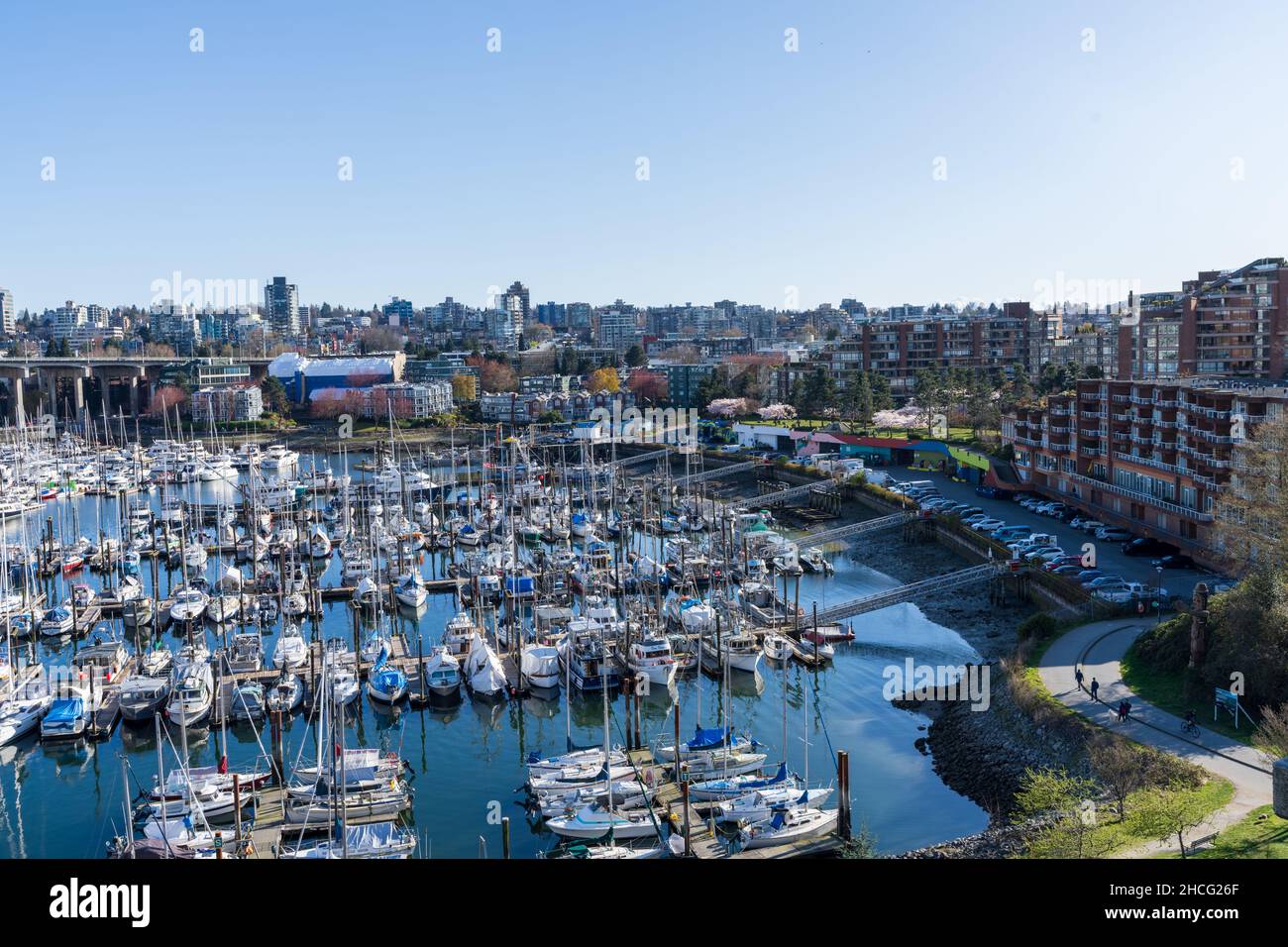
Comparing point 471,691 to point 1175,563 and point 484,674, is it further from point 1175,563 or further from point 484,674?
point 1175,563

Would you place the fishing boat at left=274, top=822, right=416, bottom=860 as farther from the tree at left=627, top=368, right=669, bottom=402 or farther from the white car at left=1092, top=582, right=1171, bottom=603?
the tree at left=627, top=368, right=669, bottom=402

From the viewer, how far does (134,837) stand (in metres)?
8.56

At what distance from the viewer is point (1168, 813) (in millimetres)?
6695

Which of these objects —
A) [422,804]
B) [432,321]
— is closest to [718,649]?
[422,804]

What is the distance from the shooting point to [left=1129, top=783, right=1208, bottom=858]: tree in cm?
658

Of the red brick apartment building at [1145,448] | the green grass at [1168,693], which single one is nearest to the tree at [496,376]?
the red brick apartment building at [1145,448]

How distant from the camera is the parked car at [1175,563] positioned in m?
14.9

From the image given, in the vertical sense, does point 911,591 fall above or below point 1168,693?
below

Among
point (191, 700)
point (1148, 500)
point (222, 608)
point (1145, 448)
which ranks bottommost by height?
point (191, 700)

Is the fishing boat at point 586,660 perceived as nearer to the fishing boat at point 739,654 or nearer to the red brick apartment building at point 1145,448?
the fishing boat at point 739,654

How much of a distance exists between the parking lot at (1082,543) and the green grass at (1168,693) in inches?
101

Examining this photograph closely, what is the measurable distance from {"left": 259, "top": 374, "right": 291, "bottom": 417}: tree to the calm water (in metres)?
29.8

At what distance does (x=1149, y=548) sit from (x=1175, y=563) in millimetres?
848

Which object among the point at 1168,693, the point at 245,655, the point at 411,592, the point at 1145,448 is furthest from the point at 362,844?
the point at 1145,448
